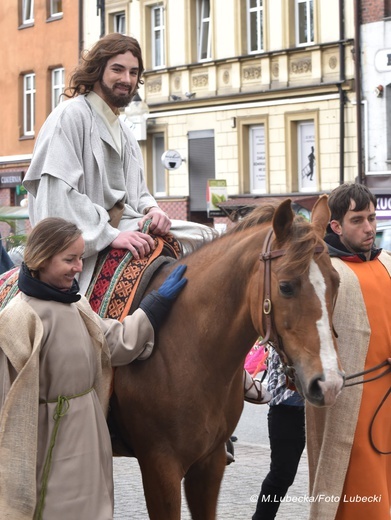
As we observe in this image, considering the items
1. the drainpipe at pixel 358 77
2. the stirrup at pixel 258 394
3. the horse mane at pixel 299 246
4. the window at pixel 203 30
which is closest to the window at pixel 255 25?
the window at pixel 203 30

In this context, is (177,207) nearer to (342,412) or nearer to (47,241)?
(342,412)

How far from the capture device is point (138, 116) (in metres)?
31.7

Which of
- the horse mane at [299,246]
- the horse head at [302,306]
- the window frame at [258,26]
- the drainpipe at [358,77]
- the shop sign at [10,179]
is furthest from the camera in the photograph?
the shop sign at [10,179]

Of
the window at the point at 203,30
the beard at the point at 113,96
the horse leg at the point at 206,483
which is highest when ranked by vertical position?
the window at the point at 203,30

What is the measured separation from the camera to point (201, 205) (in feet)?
102

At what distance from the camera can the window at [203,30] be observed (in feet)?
103

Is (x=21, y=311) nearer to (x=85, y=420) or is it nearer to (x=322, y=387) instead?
(x=85, y=420)

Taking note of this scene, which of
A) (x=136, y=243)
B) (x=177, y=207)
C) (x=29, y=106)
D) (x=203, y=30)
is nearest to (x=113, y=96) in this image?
(x=136, y=243)

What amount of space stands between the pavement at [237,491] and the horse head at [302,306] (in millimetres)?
2547

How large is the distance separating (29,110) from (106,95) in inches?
1312

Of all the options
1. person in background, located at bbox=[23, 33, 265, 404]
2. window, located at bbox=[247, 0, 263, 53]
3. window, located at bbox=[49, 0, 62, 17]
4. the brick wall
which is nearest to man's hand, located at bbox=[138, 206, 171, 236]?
person in background, located at bbox=[23, 33, 265, 404]

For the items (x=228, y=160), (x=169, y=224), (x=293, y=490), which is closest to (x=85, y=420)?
(x=169, y=224)

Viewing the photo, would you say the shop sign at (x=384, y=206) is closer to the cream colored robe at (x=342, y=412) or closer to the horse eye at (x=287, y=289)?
the cream colored robe at (x=342, y=412)

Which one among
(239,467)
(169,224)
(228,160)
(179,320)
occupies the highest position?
(228,160)
